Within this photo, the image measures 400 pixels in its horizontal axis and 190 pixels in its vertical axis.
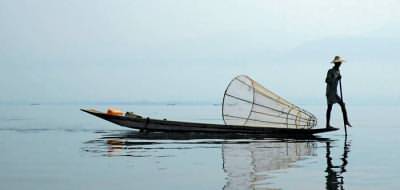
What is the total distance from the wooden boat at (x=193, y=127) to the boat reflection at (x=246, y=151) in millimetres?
235

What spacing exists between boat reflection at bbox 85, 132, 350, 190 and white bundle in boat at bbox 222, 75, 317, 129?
973 millimetres

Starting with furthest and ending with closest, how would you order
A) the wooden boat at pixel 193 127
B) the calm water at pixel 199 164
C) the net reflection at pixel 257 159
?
the wooden boat at pixel 193 127 < the net reflection at pixel 257 159 < the calm water at pixel 199 164

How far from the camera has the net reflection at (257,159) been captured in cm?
1099

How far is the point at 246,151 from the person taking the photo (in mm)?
16969

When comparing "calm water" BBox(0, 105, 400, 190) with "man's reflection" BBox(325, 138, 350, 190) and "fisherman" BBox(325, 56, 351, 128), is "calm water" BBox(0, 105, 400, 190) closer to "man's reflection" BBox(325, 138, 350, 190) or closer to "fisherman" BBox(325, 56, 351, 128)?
"man's reflection" BBox(325, 138, 350, 190)

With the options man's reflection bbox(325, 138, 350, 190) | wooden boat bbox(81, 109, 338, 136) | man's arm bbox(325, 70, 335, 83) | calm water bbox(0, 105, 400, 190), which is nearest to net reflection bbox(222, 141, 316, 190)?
calm water bbox(0, 105, 400, 190)

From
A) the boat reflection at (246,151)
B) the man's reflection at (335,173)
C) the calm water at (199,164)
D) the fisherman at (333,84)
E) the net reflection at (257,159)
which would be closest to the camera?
the man's reflection at (335,173)

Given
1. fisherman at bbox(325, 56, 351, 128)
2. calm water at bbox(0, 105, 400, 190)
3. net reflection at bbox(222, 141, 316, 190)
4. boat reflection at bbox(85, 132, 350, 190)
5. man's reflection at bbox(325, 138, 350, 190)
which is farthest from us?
fisherman at bbox(325, 56, 351, 128)

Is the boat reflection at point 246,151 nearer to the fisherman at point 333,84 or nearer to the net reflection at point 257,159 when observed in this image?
the net reflection at point 257,159

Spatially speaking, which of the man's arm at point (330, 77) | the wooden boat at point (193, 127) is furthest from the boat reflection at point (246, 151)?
the man's arm at point (330, 77)

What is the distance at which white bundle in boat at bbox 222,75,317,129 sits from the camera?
22938 mm

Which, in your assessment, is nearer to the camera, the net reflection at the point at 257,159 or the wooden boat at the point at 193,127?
the net reflection at the point at 257,159

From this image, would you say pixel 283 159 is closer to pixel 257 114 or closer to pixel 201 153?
pixel 201 153

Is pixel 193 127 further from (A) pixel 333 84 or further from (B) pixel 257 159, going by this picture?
(B) pixel 257 159
